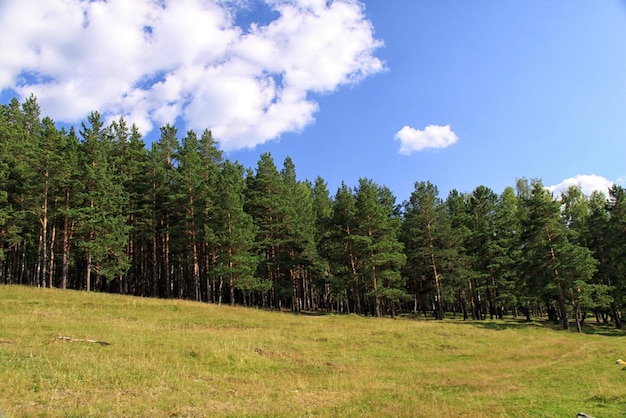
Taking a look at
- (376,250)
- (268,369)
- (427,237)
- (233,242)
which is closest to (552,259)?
(427,237)

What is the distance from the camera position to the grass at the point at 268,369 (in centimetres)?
1105

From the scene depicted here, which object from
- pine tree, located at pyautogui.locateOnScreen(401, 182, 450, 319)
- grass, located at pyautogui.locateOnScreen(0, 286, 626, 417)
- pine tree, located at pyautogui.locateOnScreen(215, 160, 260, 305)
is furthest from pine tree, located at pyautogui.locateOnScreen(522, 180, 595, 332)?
pine tree, located at pyautogui.locateOnScreen(215, 160, 260, 305)

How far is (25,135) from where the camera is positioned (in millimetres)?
51344

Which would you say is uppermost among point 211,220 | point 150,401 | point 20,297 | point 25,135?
point 25,135

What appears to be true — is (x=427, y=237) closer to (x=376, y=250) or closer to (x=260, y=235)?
(x=376, y=250)

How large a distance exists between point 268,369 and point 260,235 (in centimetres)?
3452

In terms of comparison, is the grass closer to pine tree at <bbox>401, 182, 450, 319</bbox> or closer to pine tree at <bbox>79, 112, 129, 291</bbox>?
pine tree at <bbox>79, 112, 129, 291</bbox>

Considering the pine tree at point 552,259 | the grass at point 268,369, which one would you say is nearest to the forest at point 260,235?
the pine tree at point 552,259

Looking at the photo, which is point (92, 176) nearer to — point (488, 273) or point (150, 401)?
point (150, 401)

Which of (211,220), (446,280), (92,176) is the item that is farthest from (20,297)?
(446,280)

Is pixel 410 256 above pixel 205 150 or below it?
below

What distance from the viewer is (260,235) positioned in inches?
2023

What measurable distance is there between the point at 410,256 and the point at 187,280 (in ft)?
108

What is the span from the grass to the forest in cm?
1250
